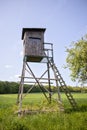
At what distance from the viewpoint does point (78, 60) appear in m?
36.0

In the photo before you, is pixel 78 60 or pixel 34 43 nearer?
pixel 34 43

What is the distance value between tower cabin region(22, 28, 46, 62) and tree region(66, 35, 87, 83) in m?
16.1

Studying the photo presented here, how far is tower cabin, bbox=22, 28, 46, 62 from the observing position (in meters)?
19.2

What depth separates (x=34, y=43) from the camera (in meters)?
19.7

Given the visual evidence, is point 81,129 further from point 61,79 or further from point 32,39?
point 32,39

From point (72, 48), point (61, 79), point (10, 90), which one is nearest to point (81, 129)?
point (61, 79)

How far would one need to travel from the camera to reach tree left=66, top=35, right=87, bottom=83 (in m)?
35.2

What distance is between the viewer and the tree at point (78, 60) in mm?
35250

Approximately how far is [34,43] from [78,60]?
17834 millimetres

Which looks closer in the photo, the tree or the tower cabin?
the tower cabin

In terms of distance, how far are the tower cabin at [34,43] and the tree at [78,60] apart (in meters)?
16.1

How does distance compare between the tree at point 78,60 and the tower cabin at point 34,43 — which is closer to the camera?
the tower cabin at point 34,43

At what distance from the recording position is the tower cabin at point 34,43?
19.2 m

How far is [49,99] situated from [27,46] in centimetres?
597
